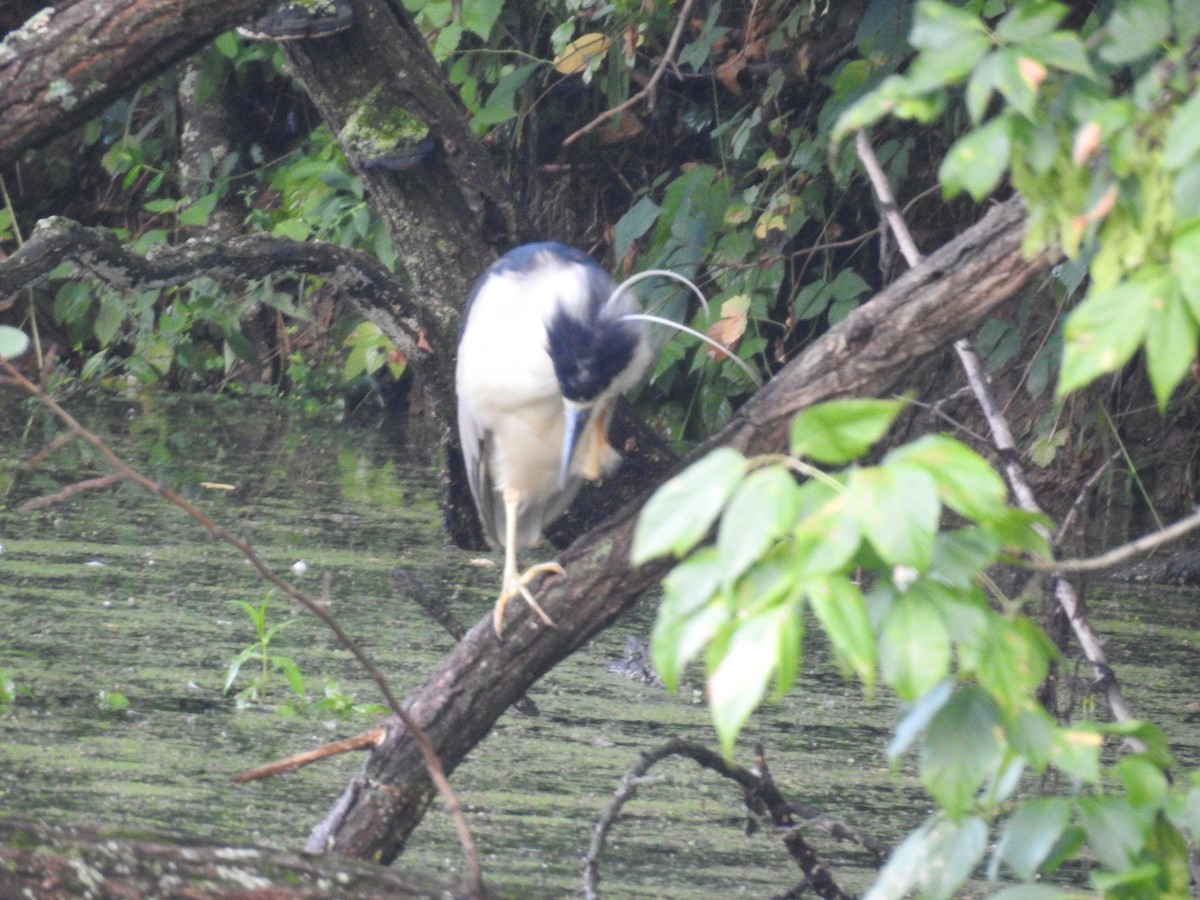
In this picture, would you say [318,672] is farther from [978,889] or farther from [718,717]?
[718,717]

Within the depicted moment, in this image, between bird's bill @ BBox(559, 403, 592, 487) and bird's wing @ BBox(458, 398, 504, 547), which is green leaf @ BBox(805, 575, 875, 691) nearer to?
bird's bill @ BBox(559, 403, 592, 487)

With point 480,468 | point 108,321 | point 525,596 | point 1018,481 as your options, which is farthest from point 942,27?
point 108,321

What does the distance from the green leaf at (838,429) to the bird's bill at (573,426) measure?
1.82m

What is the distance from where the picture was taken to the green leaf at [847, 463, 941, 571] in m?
0.92

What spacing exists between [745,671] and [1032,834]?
0.36m

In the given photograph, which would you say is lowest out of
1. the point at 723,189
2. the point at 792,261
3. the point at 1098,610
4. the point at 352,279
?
the point at 1098,610

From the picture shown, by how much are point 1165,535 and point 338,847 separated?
1.31m

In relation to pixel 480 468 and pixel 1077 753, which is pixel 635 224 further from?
pixel 1077 753

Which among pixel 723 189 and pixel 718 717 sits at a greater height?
pixel 718 717

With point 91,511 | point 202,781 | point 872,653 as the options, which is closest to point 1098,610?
point 202,781

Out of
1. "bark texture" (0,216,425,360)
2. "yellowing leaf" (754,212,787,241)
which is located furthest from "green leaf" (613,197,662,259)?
"bark texture" (0,216,425,360)

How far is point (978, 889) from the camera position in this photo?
237cm

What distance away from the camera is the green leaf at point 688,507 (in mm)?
946

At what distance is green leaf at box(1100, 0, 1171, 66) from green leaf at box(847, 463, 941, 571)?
0.44 metres
